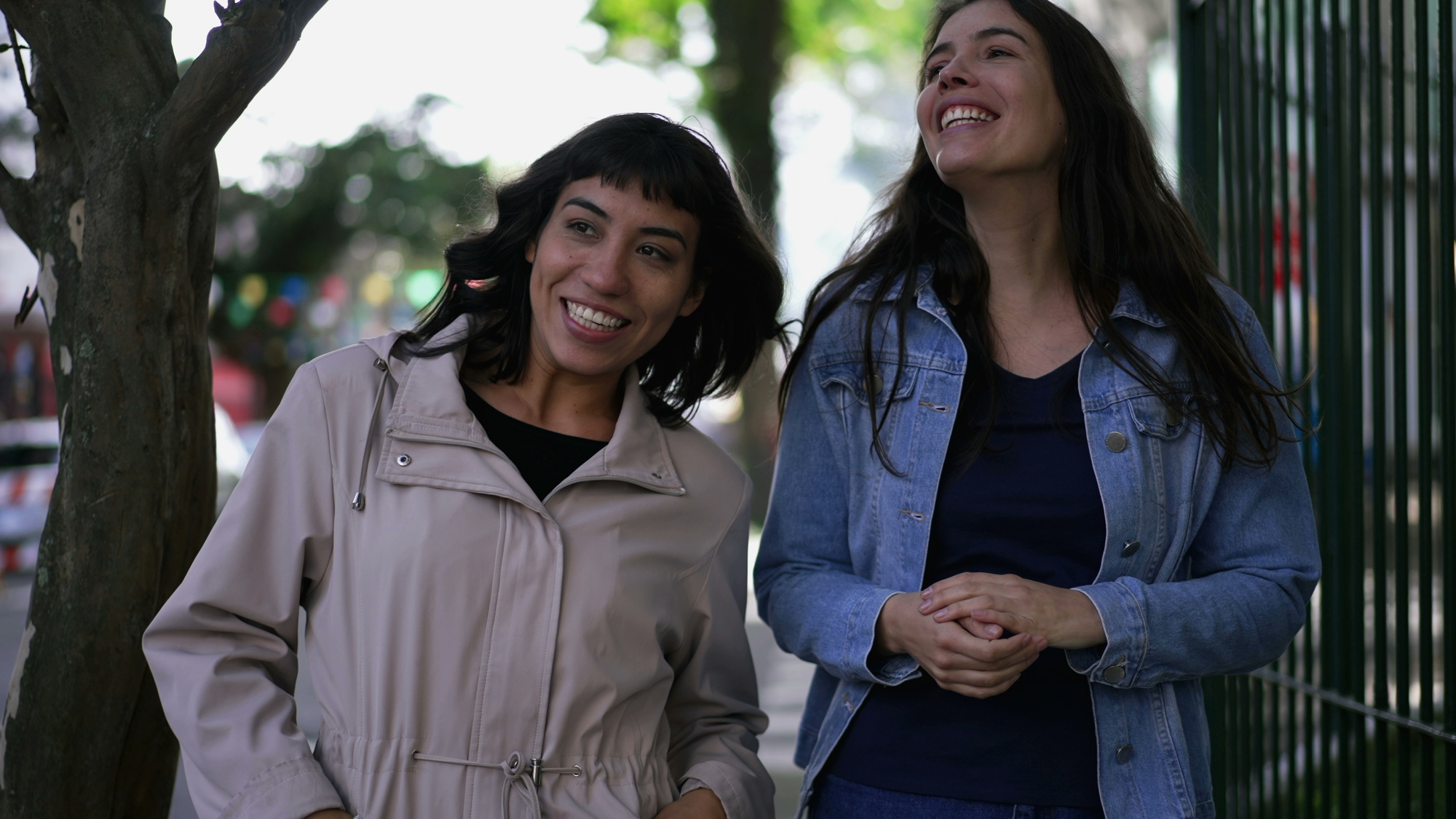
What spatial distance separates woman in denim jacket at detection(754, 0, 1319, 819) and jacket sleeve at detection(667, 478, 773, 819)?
10 centimetres

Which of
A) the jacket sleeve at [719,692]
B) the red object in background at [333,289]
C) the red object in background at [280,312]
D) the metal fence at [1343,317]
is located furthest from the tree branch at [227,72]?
the red object in background at [280,312]

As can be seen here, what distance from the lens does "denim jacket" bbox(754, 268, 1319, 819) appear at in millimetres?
2154

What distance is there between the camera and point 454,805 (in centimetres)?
202

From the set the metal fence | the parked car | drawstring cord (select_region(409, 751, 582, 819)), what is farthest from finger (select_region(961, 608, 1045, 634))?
the parked car

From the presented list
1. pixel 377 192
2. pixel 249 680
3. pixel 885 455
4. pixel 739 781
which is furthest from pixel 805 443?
pixel 377 192

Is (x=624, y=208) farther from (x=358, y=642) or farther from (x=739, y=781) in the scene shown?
(x=739, y=781)

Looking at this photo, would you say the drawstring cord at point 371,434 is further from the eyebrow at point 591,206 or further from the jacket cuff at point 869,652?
the jacket cuff at point 869,652

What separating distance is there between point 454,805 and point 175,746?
74cm

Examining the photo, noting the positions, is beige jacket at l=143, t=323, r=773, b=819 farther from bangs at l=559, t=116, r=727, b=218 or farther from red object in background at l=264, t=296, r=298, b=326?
red object in background at l=264, t=296, r=298, b=326

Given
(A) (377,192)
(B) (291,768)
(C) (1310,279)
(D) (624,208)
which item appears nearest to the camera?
(B) (291,768)

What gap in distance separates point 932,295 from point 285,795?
4.89 feet

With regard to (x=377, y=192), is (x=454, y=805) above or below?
below

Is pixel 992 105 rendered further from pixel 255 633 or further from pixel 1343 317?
pixel 255 633

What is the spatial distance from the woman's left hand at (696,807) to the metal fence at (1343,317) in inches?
63.3
